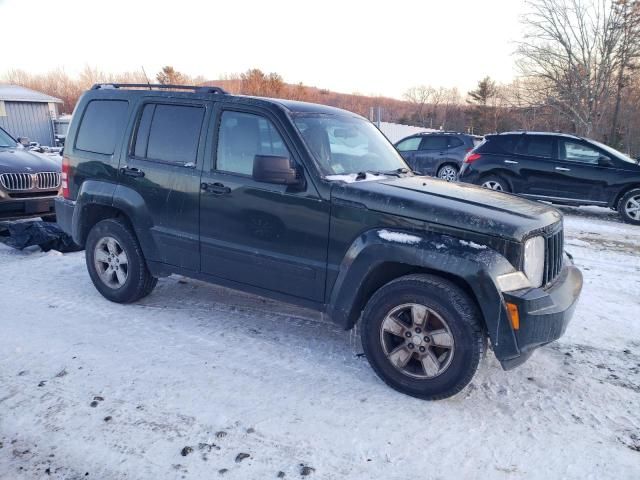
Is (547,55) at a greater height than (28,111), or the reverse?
(547,55)

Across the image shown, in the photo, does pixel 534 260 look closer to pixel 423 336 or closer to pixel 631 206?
pixel 423 336

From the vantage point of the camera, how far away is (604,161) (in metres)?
10.2

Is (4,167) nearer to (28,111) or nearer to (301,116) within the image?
(301,116)

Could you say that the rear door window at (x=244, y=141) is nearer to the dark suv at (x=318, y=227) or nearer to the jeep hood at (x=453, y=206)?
the dark suv at (x=318, y=227)

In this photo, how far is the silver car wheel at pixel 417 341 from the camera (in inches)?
126

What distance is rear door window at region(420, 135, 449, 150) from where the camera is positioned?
46.8ft

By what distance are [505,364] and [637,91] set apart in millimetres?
37144

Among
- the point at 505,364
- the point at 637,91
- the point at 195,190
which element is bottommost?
the point at 505,364

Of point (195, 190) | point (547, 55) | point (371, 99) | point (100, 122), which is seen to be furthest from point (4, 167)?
point (371, 99)

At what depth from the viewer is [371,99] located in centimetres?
7519

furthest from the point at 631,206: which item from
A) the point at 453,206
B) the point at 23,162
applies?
the point at 23,162

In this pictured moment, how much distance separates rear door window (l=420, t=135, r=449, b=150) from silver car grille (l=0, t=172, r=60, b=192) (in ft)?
33.4

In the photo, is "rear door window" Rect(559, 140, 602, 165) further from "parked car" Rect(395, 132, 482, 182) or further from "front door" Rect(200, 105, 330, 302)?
"front door" Rect(200, 105, 330, 302)

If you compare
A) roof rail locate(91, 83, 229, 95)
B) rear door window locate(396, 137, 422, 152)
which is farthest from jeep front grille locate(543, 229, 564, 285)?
rear door window locate(396, 137, 422, 152)
